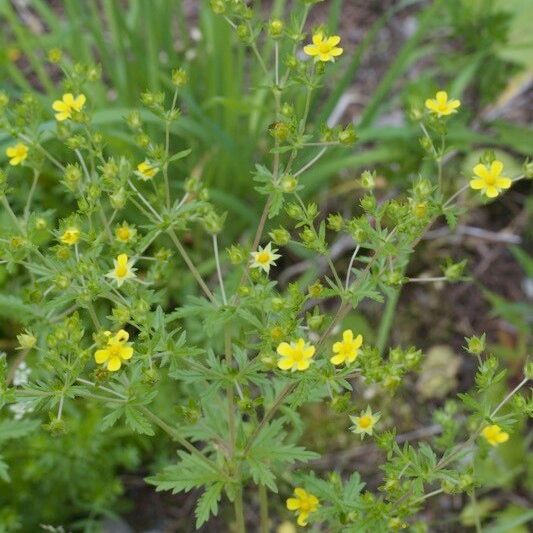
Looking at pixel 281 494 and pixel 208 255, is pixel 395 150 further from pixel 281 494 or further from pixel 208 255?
pixel 281 494

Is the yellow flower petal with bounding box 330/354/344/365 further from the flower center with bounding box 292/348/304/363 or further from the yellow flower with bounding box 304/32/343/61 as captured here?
the yellow flower with bounding box 304/32/343/61

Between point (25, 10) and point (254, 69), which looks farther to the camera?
point (25, 10)

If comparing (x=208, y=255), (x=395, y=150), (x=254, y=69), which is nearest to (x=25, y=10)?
(x=254, y=69)

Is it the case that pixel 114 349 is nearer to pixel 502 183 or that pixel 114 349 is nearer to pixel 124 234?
pixel 124 234

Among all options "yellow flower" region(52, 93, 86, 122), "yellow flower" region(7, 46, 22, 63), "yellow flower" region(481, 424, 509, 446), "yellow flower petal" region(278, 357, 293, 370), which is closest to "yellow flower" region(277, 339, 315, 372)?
"yellow flower petal" region(278, 357, 293, 370)

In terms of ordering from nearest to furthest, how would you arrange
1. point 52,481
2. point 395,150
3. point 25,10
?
point 52,481
point 395,150
point 25,10

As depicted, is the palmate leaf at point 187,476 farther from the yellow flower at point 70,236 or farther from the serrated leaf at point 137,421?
the yellow flower at point 70,236
